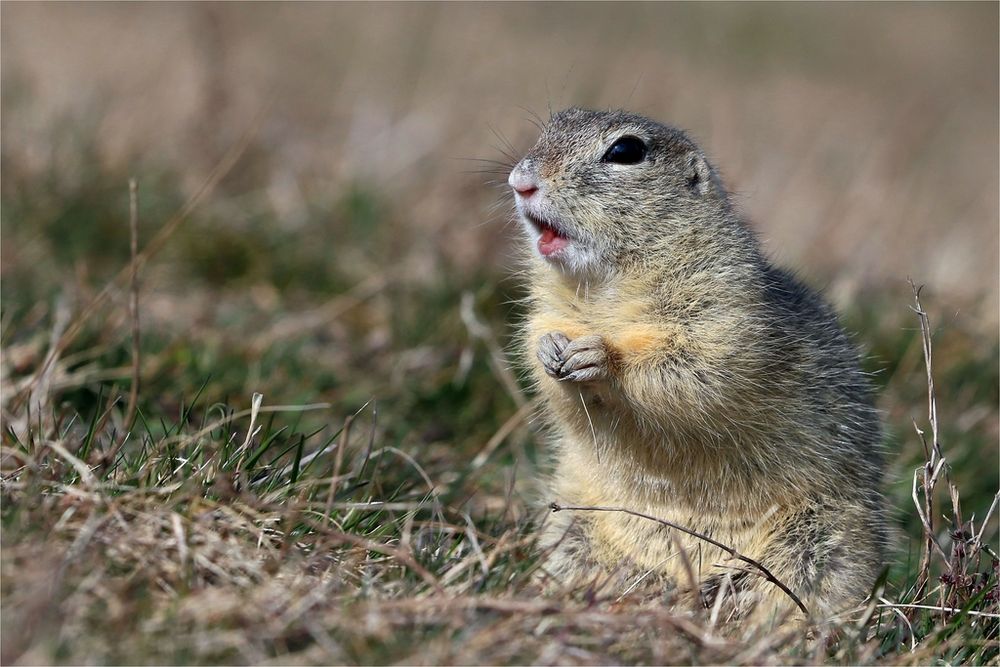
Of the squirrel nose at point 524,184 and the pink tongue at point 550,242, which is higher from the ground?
the squirrel nose at point 524,184

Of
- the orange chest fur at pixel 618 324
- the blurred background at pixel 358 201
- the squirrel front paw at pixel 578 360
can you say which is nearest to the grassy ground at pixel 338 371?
the blurred background at pixel 358 201

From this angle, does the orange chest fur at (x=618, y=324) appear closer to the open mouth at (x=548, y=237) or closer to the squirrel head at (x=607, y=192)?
the squirrel head at (x=607, y=192)

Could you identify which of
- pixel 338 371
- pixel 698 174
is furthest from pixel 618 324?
pixel 338 371

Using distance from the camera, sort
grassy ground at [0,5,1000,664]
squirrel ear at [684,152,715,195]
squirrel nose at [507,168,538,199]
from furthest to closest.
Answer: squirrel ear at [684,152,715,195] → squirrel nose at [507,168,538,199] → grassy ground at [0,5,1000,664]

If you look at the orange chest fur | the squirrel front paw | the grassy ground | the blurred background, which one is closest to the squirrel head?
the orange chest fur

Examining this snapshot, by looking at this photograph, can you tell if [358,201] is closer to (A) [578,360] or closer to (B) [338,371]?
(B) [338,371]

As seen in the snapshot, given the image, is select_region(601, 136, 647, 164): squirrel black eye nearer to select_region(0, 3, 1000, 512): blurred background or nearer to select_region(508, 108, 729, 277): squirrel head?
select_region(508, 108, 729, 277): squirrel head
